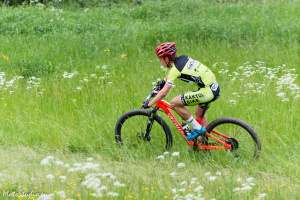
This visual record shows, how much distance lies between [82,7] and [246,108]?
12107mm

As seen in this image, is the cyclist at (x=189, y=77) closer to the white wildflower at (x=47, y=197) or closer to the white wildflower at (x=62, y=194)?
the white wildflower at (x=62, y=194)

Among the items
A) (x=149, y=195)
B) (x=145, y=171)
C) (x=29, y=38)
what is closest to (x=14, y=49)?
(x=29, y=38)

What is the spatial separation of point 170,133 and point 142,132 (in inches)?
17.9

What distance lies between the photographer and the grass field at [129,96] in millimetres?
6840

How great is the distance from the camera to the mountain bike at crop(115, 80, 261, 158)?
7.73 meters

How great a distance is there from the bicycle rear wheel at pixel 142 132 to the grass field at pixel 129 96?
0.15 metres

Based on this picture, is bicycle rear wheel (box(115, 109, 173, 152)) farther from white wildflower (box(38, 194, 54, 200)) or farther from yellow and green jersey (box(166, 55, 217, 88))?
white wildflower (box(38, 194, 54, 200))

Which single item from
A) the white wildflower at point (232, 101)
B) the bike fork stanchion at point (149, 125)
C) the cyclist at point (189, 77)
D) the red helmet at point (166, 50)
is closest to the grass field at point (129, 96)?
the white wildflower at point (232, 101)

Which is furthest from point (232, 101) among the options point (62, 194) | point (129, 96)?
point (62, 194)

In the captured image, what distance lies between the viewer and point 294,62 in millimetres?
11141

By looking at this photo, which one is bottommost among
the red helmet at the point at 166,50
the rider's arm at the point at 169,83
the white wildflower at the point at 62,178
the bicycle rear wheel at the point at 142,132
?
the white wildflower at the point at 62,178

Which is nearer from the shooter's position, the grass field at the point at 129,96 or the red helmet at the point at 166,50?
the grass field at the point at 129,96

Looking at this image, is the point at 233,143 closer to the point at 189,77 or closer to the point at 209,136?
the point at 209,136

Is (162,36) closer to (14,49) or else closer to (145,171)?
Answer: (14,49)
